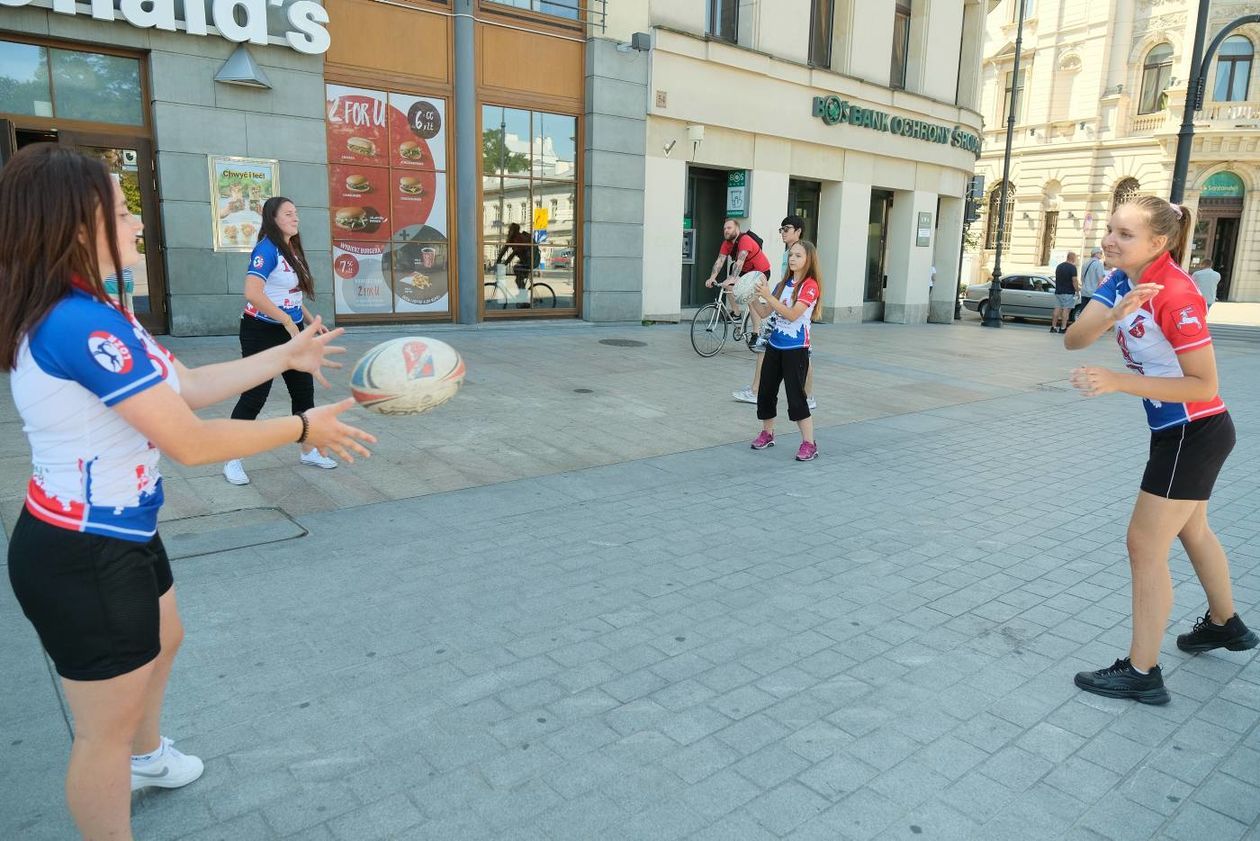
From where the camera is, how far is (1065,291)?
22.9 metres

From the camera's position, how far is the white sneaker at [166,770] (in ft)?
9.07

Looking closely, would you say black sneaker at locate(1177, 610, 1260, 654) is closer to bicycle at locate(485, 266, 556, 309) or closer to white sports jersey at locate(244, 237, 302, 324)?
white sports jersey at locate(244, 237, 302, 324)

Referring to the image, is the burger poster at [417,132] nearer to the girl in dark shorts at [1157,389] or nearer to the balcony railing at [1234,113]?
the girl in dark shorts at [1157,389]

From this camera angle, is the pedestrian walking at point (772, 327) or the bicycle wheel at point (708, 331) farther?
the bicycle wheel at point (708, 331)

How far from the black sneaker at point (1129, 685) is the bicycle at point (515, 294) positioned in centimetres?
1296

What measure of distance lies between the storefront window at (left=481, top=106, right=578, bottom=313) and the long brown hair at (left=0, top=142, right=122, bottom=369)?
13.2 meters

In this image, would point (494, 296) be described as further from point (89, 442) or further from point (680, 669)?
point (89, 442)

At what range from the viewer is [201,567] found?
15.6 ft

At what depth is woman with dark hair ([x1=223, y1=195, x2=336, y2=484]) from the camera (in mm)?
6027

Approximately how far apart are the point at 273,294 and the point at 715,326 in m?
8.60

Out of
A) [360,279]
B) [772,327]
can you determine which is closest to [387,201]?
[360,279]

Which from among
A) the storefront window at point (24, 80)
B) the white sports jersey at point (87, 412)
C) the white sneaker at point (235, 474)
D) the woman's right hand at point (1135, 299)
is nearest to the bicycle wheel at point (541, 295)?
the storefront window at point (24, 80)

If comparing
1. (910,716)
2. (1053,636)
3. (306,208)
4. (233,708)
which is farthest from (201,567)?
(306,208)

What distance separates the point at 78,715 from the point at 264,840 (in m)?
0.77
